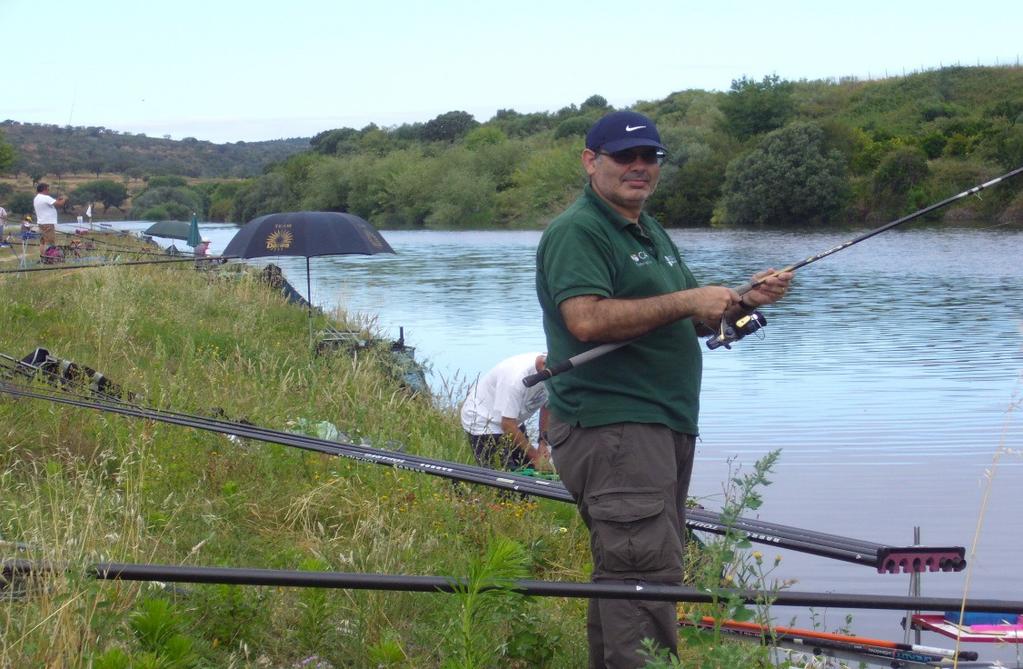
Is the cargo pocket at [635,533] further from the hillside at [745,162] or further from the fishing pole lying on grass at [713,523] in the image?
the hillside at [745,162]

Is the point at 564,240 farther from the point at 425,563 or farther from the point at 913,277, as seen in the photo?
the point at 913,277

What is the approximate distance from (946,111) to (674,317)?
2221 inches

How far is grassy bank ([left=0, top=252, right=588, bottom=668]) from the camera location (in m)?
3.65

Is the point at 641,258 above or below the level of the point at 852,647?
above

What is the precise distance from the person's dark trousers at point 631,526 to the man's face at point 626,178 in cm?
59

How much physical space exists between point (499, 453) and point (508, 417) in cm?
24

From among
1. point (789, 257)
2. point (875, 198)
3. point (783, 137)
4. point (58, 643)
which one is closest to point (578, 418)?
point (58, 643)

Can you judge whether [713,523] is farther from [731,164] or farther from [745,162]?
[731,164]

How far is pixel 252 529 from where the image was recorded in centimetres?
566

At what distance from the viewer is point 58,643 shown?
3.34m

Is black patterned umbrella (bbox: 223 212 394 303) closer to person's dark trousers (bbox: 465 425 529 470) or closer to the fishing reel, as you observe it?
person's dark trousers (bbox: 465 425 529 470)

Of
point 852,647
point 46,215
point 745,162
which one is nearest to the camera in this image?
point 852,647

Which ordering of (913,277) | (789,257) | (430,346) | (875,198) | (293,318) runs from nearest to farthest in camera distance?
(293,318), (430,346), (913,277), (789,257), (875,198)

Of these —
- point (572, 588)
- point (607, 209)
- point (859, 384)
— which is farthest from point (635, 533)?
point (859, 384)
